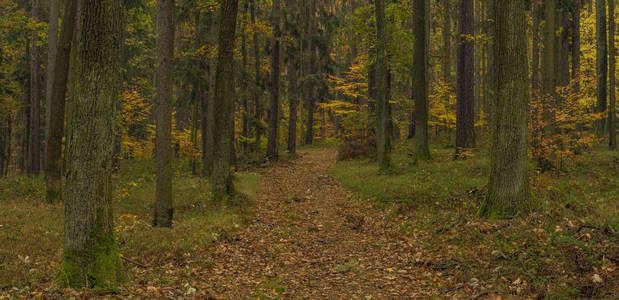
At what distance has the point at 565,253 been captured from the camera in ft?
18.4

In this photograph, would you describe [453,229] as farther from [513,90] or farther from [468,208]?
[513,90]

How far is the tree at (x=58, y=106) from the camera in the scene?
1162cm

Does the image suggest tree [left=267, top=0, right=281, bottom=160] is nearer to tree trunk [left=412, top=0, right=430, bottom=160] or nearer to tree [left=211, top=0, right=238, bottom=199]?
tree trunk [left=412, top=0, right=430, bottom=160]

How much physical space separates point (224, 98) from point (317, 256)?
6.33 m

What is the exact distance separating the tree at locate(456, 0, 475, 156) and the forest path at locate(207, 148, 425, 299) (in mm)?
6734

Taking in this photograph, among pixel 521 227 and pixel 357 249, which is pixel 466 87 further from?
pixel 357 249

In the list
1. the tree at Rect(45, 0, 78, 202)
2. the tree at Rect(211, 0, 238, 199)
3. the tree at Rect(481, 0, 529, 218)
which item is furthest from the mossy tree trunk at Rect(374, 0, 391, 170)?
the tree at Rect(45, 0, 78, 202)

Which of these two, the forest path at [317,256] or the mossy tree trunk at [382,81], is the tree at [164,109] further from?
the mossy tree trunk at [382,81]

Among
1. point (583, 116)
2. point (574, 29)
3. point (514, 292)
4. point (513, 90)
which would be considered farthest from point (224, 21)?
point (574, 29)

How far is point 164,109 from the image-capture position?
31.7ft

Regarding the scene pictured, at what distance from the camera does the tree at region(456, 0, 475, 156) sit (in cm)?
1700

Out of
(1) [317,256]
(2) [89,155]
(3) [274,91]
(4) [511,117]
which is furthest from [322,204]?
(3) [274,91]

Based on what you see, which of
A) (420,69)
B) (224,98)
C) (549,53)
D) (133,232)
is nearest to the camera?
(133,232)

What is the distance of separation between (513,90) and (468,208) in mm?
2995
